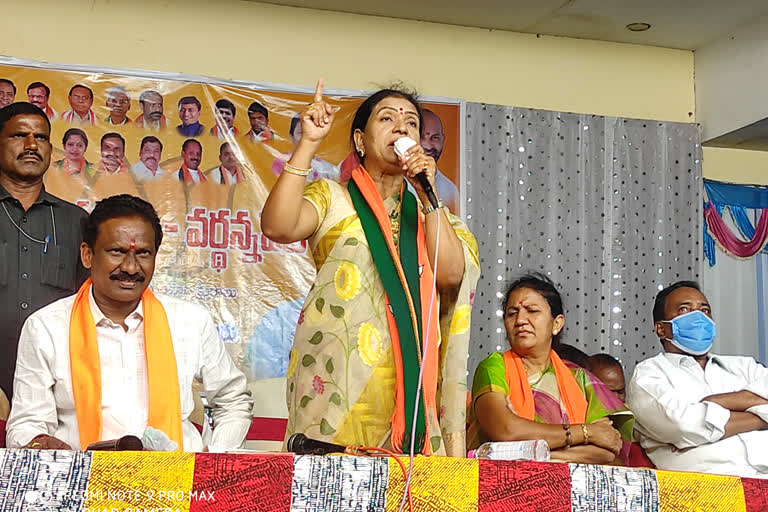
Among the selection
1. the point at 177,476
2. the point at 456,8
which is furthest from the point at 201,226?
the point at 177,476

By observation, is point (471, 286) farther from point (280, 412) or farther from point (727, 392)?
point (280, 412)

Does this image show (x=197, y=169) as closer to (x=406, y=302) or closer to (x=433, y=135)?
(x=433, y=135)

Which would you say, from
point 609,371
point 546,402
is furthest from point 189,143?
point 609,371

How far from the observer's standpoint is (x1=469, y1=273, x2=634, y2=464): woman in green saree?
135 inches

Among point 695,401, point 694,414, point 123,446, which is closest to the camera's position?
point 123,446

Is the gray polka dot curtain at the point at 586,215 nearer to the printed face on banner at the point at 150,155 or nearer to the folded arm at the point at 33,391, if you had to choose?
the printed face on banner at the point at 150,155

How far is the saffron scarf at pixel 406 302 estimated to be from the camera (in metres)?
2.37

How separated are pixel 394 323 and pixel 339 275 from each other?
0.60 ft

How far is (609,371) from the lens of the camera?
509cm

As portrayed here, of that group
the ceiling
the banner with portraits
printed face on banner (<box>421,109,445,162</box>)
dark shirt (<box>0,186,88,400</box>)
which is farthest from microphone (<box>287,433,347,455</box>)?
the ceiling

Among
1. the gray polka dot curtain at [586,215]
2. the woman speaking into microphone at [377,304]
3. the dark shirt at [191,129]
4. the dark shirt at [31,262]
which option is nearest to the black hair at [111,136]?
the dark shirt at [191,129]

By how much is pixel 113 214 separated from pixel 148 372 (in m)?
0.50

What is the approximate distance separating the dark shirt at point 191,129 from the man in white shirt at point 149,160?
0.12 metres

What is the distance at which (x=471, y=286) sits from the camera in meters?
2.61
